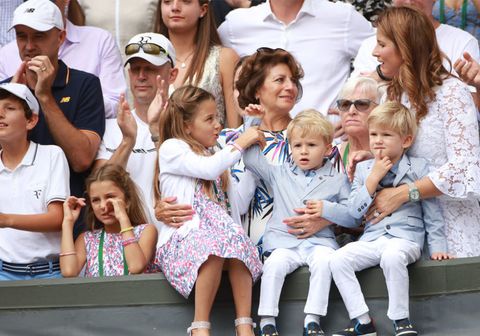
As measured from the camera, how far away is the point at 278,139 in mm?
7684

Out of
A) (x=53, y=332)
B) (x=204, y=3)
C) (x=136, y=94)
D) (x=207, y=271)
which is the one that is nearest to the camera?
(x=207, y=271)

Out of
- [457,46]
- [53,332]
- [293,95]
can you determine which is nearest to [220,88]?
[293,95]

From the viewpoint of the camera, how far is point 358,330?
688cm

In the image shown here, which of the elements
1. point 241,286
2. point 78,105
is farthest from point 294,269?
point 78,105

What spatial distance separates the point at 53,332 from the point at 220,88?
6.77 ft

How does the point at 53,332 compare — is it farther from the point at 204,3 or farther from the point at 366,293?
the point at 204,3

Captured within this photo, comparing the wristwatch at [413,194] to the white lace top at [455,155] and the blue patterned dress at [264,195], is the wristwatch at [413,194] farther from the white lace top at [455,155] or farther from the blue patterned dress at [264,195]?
the blue patterned dress at [264,195]

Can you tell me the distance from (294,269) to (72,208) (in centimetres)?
138

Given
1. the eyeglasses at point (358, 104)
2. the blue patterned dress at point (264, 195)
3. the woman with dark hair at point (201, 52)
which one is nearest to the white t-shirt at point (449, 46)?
the eyeglasses at point (358, 104)

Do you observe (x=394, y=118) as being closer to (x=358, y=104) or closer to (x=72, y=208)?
(x=358, y=104)

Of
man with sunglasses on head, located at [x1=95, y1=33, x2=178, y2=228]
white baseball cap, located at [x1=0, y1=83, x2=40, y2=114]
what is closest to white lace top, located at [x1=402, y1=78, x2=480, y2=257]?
man with sunglasses on head, located at [x1=95, y1=33, x2=178, y2=228]

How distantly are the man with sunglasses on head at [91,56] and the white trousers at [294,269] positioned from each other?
2128 mm

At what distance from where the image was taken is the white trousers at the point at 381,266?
6.80 m

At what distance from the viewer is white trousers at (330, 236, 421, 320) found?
6.80 metres
